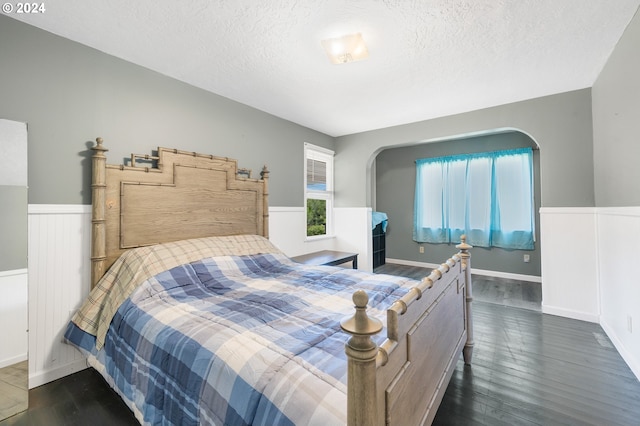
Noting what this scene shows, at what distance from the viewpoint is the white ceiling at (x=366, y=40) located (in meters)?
1.73

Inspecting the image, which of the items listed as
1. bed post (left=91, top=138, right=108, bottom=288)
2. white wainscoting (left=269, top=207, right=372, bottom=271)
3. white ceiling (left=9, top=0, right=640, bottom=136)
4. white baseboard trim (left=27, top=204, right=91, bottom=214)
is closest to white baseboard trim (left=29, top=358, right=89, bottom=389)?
bed post (left=91, top=138, right=108, bottom=288)

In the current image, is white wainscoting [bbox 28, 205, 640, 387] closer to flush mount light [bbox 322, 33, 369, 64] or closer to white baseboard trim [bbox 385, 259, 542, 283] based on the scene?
white baseboard trim [bbox 385, 259, 542, 283]

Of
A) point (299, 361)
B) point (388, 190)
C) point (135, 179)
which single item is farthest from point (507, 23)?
point (388, 190)

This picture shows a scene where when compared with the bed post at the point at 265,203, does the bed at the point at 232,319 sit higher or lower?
lower

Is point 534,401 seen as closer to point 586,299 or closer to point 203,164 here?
point 586,299

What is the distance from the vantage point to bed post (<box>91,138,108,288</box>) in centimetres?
204

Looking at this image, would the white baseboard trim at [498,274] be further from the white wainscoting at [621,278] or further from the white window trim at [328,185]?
the white window trim at [328,185]

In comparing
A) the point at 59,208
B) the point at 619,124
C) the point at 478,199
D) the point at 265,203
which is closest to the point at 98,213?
the point at 59,208

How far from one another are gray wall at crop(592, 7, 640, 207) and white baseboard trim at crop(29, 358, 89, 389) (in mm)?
4068

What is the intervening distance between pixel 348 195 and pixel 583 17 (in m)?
3.16

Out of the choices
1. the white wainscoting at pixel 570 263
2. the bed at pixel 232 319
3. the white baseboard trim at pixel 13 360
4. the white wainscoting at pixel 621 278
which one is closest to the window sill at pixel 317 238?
the bed at pixel 232 319

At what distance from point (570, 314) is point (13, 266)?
4767 mm

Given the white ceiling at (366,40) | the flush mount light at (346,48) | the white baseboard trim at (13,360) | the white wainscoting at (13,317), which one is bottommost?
the white baseboard trim at (13,360)

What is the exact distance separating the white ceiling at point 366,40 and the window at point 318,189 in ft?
4.22
